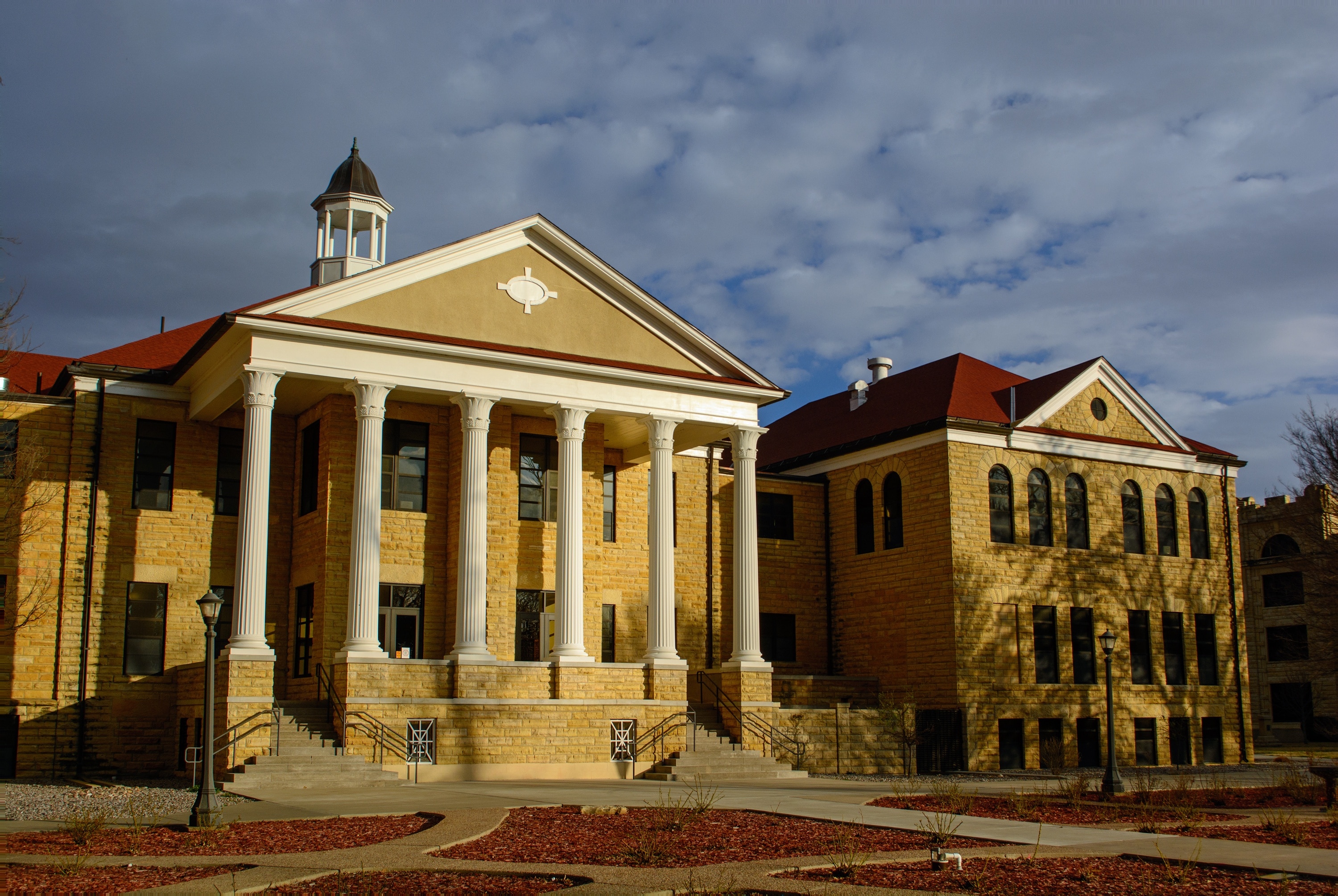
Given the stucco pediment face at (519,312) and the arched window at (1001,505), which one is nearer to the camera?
the stucco pediment face at (519,312)

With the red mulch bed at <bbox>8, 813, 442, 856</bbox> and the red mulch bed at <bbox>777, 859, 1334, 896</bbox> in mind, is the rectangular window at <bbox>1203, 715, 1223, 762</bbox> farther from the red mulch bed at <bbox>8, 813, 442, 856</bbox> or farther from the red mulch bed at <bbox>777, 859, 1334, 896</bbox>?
the red mulch bed at <bbox>8, 813, 442, 856</bbox>

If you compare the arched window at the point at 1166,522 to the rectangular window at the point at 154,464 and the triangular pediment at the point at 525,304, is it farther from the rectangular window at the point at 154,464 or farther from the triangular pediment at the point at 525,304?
the rectangular window at the point at 154,464

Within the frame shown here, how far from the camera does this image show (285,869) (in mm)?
10953

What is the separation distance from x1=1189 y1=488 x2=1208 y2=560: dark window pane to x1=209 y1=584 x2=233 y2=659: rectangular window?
85.6ft

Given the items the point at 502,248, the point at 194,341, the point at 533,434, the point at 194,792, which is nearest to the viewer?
the point at 194,792

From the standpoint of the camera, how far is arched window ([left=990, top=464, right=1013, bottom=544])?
32125 millimetres

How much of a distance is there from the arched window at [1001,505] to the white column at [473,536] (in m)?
13.8

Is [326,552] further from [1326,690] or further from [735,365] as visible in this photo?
[1326,690]

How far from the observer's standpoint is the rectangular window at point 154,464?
86.9 ft

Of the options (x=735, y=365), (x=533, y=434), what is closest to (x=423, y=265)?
(x=533, y=434)

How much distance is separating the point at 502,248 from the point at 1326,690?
41.2 meters

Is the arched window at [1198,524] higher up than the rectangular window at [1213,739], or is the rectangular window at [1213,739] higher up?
the arched window at [1198,524]

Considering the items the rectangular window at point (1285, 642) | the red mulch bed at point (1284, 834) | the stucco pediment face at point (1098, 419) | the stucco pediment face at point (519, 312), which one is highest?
the stucco pediment face at point (519, 312)

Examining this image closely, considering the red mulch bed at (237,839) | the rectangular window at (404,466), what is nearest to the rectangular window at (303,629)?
the rectangular window at (404,466)
